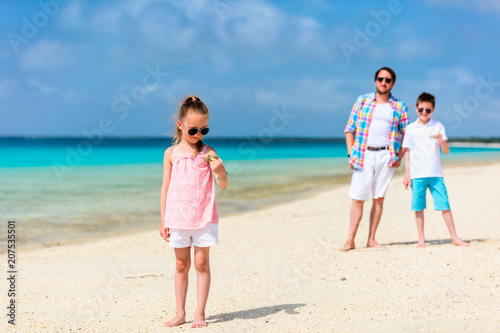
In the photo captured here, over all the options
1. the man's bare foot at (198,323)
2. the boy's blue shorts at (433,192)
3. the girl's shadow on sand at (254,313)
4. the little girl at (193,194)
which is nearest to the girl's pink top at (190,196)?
the little girl at (193,194)

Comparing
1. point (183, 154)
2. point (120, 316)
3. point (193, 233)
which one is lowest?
point (120, 316)

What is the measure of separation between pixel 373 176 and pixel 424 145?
2.35 ft

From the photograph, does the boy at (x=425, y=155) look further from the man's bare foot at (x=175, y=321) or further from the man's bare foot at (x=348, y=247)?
the man's bare foot at (x=175, y=321)

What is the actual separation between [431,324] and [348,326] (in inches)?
22.1

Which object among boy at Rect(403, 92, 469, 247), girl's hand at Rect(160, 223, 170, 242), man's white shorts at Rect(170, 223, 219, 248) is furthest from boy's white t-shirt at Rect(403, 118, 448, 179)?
Answer: girl's hand at Rect(160, 223, 170, 242)

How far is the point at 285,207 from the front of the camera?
36.9ft

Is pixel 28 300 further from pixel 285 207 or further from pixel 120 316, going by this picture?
pixel 285 207

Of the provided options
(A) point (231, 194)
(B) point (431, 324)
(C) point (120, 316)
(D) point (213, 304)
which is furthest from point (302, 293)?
(A) point (231, 194)

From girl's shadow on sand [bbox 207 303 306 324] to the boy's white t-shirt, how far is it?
273 cm

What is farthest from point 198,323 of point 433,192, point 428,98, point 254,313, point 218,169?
point 428,98

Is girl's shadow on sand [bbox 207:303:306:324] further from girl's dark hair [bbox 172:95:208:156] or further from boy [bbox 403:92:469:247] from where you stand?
boy [bbox 403:92:469:247]

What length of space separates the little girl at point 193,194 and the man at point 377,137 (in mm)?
2744

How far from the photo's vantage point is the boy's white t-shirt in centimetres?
578

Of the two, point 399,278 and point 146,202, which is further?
point 146,202
